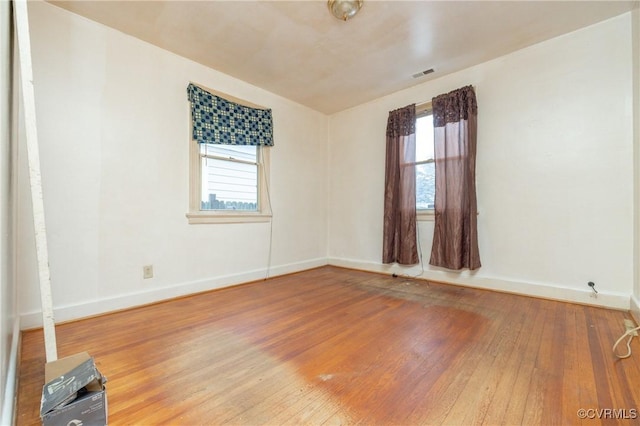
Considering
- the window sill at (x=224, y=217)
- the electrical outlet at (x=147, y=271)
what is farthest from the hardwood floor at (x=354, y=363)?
the window sill at (x=224, y=217)

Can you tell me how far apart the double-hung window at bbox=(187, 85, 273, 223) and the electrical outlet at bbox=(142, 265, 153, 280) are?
1.95 feet

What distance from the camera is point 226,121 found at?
3121 mm

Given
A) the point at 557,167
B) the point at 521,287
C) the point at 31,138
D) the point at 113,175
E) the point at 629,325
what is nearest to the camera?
the point at 31,138

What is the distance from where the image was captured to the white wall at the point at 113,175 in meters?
2.10

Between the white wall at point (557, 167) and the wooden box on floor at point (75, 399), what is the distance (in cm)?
325

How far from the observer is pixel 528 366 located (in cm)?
151

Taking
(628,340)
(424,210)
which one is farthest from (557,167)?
(628,340)

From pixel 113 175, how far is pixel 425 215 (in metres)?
3.33

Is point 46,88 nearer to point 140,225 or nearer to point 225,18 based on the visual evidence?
point 140,225

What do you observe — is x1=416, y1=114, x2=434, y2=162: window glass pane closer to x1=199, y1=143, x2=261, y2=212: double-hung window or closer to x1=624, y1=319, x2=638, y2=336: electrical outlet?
x1=199, y1=143, x2=261, y2=212: double-hung window

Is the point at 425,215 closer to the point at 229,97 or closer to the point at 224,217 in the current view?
the point at 224,217

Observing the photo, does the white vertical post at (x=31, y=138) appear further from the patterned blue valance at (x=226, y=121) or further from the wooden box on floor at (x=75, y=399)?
the patterned blue valance at (x=226, y=121)

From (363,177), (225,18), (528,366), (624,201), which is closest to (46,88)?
(225,18)

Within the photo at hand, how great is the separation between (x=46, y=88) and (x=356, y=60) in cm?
269
